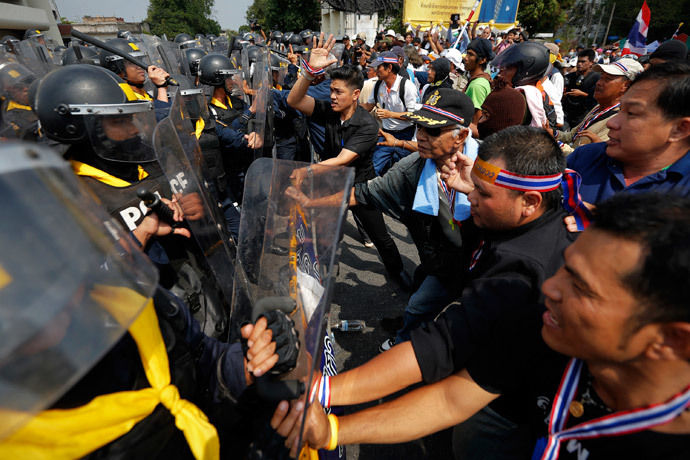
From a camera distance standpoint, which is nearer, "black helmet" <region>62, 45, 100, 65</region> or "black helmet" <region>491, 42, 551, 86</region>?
"black helmet" <region>491, 42, 551, 86</region>

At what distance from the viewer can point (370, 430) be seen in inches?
48.2

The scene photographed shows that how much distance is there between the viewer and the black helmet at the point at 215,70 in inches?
171

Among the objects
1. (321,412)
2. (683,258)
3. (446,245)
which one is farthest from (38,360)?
(446,245)

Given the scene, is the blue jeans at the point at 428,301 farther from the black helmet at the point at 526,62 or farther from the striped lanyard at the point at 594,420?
the black helmet at the point at 526,62

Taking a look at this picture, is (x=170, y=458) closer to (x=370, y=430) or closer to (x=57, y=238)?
(x=370, y=430)

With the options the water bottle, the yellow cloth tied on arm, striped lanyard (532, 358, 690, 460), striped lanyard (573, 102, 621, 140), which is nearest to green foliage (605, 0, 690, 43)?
striped lanyard (573, 102, 621, 140)

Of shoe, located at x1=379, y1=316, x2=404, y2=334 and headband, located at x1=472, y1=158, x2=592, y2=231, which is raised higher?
headband, located at x1=472, y1=158, x2=592, y2=231

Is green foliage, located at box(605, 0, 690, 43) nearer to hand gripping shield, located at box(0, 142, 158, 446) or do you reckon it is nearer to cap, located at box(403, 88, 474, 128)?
cap, located at box(403, 88, 474, 128)

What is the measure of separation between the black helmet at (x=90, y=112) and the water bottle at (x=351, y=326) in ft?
6.60

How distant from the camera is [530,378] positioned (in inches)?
46.6

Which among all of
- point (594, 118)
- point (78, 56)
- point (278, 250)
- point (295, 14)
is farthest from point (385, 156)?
point (295, 14)

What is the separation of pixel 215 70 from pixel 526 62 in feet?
12.4

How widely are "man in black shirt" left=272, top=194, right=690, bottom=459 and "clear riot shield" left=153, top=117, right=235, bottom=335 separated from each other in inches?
46.6

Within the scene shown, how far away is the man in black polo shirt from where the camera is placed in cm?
343
